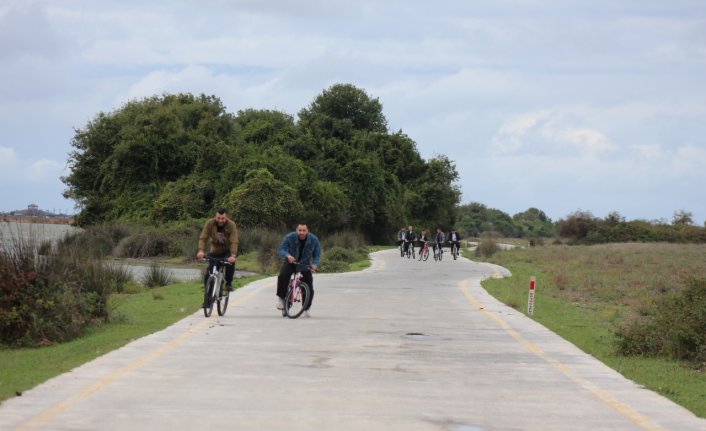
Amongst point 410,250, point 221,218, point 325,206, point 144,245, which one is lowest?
point 144,245

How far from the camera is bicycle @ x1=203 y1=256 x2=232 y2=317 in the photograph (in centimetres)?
1750

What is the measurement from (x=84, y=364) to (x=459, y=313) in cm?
1008

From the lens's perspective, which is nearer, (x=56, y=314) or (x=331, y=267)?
(x=56, y=314)

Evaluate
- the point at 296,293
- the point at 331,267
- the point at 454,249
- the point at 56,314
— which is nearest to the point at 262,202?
the point at 454,249

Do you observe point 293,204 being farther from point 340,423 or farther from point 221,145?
point 340,423

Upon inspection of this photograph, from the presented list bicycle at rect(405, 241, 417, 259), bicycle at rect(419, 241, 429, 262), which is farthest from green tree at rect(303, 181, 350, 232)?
bicycle at rect(419, 241, 429, 262)

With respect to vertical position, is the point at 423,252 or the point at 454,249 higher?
the point at 454,249

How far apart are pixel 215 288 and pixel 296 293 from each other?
1.52 meters

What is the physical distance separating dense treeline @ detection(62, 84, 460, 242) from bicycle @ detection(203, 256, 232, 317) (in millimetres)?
44647

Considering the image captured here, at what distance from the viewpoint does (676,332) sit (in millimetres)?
14516

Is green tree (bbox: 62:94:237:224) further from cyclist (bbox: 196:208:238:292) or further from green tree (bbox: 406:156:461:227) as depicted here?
cyclist (bbox: 196:208:238:292)

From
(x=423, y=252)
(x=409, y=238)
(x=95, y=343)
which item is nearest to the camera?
(x=95, y=343)

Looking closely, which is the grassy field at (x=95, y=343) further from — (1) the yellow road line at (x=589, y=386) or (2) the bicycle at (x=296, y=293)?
(1) the yellow road line at (x=589, y=386)

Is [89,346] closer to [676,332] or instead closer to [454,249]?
[676,332]
